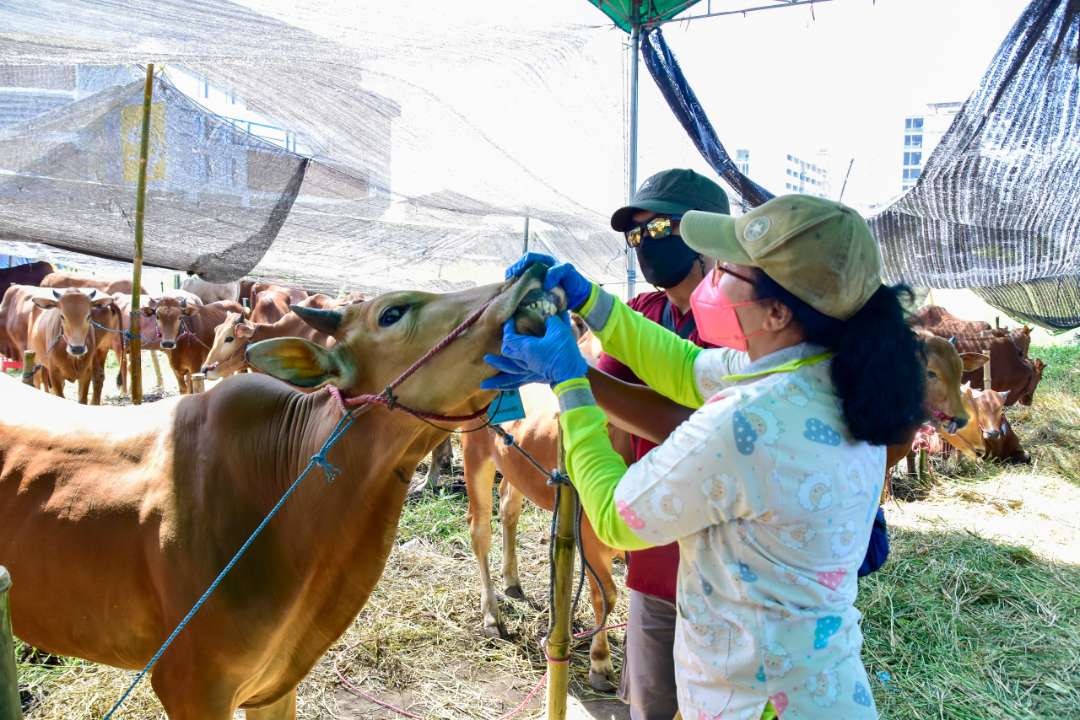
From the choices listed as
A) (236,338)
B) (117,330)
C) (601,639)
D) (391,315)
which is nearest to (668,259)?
(391,315)

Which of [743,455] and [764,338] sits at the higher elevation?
[764,338]

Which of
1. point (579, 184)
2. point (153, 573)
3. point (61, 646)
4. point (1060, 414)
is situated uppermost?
point (579, 184)

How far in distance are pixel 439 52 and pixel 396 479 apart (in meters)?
4.44

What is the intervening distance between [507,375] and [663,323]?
0.97 meters

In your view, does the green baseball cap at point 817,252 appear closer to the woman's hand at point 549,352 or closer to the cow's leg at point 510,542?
the woman's hand at point 549,352

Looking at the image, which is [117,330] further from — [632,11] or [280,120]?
[632,11]

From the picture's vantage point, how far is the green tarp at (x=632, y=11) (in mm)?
7145

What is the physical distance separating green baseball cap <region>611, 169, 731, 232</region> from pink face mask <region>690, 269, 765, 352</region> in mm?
914

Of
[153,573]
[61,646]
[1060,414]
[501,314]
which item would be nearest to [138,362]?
[61,646]

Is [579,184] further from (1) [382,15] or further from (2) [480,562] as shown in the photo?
(2) [480,562]

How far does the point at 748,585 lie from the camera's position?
164 centimetres

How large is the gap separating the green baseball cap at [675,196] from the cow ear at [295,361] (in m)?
1.21

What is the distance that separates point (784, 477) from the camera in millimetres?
1575

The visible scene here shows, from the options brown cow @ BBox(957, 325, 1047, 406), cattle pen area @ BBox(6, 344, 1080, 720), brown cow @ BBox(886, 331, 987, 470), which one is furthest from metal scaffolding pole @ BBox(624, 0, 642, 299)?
brown cow @ BBox(957, 325, 1047, 406)
